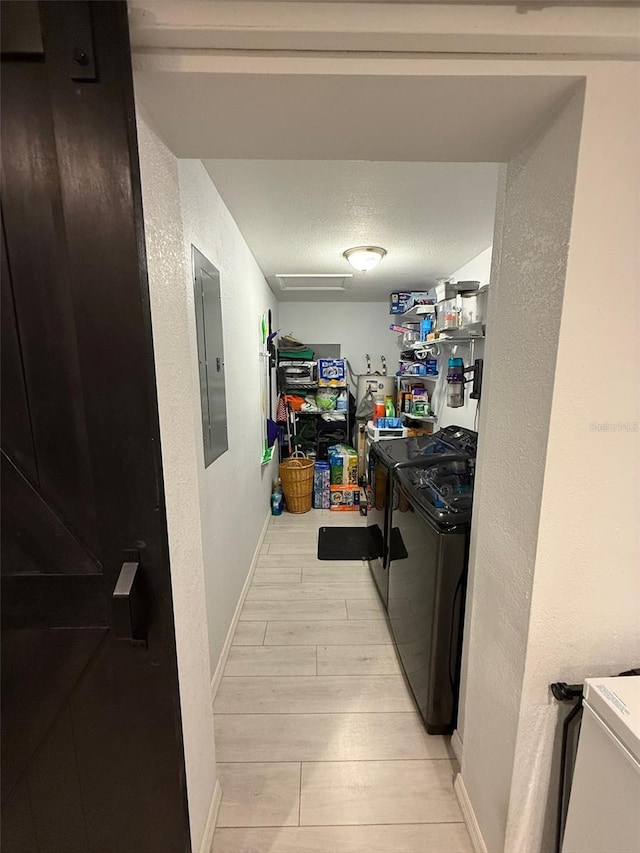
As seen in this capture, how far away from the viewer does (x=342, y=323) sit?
4.13 metres

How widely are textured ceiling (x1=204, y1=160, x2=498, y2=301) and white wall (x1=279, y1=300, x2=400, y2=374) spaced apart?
1265mm

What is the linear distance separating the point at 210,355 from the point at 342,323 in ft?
9.40

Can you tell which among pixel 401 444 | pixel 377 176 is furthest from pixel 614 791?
pixel 377 176

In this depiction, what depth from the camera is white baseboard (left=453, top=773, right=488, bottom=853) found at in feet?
3.37

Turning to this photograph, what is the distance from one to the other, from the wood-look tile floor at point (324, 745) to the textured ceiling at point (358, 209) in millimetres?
2287

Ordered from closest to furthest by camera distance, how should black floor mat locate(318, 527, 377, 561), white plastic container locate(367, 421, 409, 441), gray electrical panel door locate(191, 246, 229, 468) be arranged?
gray electrical panel door locate(191, 246, 229, 468)
black floor mat locate(318, 527, 377, 561)
white plastic container locate(367, 421, 409, 441)

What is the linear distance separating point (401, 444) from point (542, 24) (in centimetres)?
200

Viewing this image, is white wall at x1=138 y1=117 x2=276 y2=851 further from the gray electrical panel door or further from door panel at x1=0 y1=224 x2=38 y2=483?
door panel at x1=0 y1=224 x2=38 y2=483

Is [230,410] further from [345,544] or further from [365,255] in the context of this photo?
[345,544]

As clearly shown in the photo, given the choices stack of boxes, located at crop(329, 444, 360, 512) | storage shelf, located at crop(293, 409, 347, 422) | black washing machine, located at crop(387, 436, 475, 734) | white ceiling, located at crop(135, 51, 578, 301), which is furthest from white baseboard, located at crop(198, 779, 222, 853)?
storage shelf, located at crop(293, 409, 347, 422)

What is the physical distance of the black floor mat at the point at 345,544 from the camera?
8.83ft

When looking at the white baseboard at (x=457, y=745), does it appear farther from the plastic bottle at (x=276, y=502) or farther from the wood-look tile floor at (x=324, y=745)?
the plastic bottle at (x=276, y=502)

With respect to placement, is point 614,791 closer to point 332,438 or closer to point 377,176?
point 377,176

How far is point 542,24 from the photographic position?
62 centimetres
